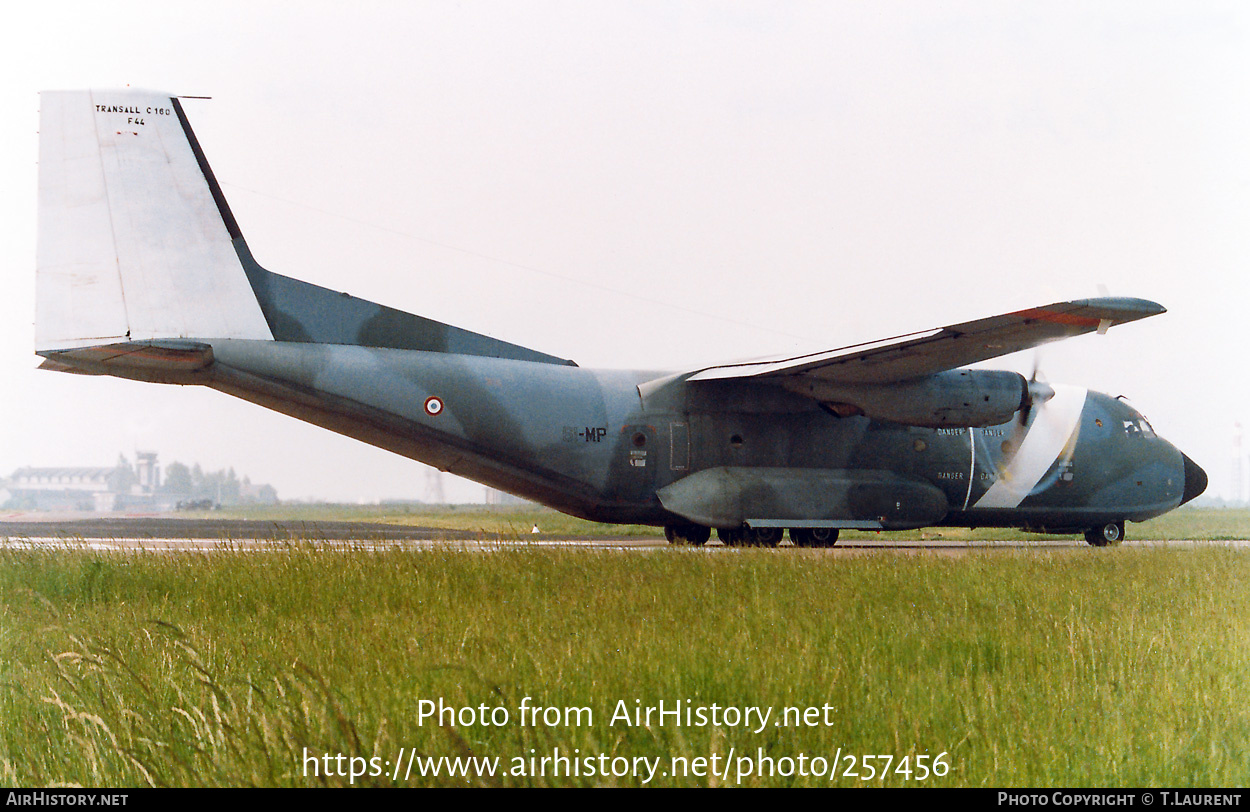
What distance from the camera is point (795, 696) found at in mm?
5637

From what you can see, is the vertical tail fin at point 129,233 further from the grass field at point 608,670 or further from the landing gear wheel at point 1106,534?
the landing gear wheel at point 1106,534

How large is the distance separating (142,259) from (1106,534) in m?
18.4

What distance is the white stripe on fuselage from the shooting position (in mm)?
19141

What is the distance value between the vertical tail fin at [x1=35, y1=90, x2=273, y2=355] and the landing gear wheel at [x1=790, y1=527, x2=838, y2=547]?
9.80 meters

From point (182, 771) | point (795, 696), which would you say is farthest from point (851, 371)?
point (182, 771)

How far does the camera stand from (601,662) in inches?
244

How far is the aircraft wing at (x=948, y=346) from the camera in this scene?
14.4 m

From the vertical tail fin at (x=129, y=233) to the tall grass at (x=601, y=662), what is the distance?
3.61m

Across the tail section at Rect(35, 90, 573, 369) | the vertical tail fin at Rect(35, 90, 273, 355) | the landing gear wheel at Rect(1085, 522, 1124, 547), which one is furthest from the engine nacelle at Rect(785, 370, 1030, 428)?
the vertical tail fin at Rect(35, 90, 273, 355)

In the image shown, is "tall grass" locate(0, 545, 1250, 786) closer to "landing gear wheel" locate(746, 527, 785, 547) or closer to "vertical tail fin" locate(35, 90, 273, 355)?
"vertical tail fin" locate(35, 90, 273, 355)

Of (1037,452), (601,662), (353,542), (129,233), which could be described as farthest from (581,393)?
(601,662)

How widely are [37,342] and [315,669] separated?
31.9 feet

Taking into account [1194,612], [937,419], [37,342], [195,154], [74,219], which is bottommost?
[1194,612]

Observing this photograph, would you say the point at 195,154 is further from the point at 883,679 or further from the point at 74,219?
the point at 883,679
